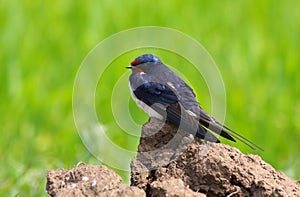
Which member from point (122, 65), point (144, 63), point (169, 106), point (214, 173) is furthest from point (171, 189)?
point (122, 65)

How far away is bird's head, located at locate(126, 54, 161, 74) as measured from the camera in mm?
4281

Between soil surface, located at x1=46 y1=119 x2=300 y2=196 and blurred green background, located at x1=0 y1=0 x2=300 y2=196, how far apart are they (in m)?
1.67

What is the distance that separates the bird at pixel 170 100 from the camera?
3977 millimetres

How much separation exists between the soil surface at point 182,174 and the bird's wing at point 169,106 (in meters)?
0.05

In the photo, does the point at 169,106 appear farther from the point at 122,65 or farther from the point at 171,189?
the point at 122,65

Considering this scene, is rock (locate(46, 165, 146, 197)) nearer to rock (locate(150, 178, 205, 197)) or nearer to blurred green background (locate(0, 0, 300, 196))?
rock (locate(150, 178, 205, 197))

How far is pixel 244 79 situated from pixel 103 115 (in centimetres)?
168

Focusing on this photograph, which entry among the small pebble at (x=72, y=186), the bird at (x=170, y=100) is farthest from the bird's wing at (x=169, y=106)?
the small pebble at (x=72, y=186)

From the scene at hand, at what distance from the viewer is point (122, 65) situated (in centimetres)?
845

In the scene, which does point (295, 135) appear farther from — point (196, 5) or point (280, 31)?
point (196, 5)

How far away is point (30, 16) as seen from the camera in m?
10.2

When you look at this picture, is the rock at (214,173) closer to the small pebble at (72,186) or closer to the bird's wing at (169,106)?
the bird's wing at (169,106)

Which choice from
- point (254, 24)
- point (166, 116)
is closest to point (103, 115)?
point (254, 24)

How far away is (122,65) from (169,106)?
14.4 feet
